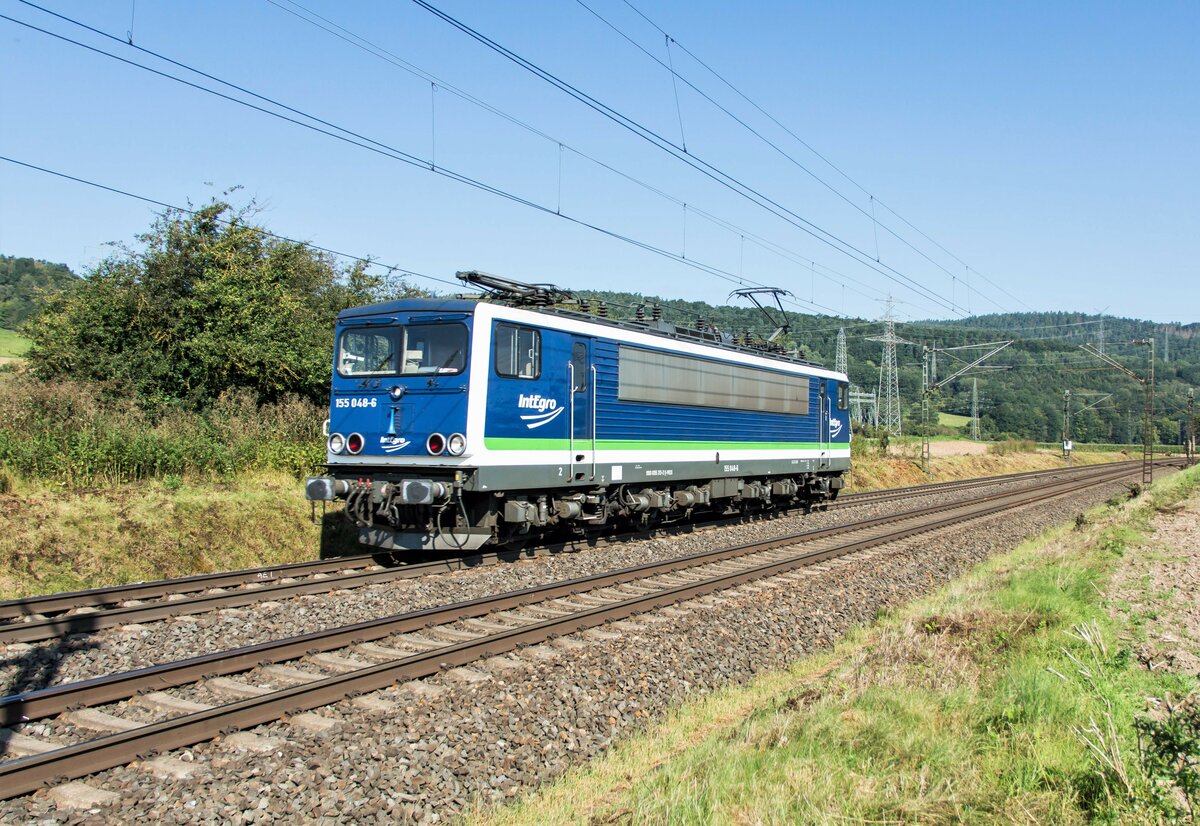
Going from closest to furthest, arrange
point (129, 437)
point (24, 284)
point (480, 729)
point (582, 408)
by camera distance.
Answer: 1. point (480, 729)
2. point (582, 408)
3. point (129, 437)
4. point (24, 284)

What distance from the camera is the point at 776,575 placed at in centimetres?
1341

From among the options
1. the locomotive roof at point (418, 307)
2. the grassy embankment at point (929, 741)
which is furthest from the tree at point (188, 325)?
the grassy embankment at point (929, 741)

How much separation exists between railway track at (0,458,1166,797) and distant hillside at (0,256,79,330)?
14764 millimetres

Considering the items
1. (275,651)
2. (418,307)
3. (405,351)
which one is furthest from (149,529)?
(275,651)

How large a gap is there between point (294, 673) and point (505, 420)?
5.70 meters

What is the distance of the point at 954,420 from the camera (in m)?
98.2

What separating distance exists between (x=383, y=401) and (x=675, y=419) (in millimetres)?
5822

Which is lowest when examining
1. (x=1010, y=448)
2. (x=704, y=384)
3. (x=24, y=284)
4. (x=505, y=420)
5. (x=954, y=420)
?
(x=1010, y=448)

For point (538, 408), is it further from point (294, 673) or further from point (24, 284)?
point (24, 284)

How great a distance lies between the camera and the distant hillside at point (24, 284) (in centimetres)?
2041

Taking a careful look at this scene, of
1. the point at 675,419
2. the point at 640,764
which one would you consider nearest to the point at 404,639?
the point at 640,764

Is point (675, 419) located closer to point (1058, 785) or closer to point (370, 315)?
point (370, 315)

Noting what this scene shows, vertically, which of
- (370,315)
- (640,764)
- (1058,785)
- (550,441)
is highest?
(370,315)

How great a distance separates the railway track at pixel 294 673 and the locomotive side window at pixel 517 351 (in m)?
3.17
